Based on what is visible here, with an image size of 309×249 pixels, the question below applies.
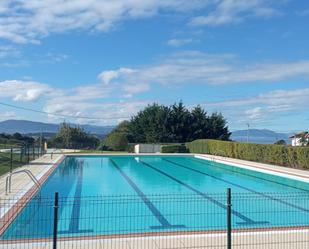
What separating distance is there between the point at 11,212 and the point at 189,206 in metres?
5.10

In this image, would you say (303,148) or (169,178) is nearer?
(169,178)

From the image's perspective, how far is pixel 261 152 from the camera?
26703 millimetres

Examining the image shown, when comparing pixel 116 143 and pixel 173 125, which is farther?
pixel 173 125

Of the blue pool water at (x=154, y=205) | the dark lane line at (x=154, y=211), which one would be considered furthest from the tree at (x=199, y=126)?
the dark lane line at (x=154, y=211)

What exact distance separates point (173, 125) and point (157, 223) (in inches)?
1384

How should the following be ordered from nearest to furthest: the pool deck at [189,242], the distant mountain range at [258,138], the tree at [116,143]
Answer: the pool deck at [189,242] < the tree at [116,143] < the distant mountain range at [258,138]

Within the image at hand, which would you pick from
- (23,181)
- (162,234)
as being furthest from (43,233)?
(23,181)

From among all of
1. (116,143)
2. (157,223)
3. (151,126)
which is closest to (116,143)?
(116,143)

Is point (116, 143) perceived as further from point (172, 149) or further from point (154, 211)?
point (154, 211)

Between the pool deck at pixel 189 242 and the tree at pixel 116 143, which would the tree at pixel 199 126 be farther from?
the pool deck at pixel 189 242

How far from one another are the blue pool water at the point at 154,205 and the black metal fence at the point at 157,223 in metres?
0.02

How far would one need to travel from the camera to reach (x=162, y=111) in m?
45.0

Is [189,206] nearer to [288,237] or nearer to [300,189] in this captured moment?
[288,237]

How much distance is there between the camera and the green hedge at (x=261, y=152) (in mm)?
22312
